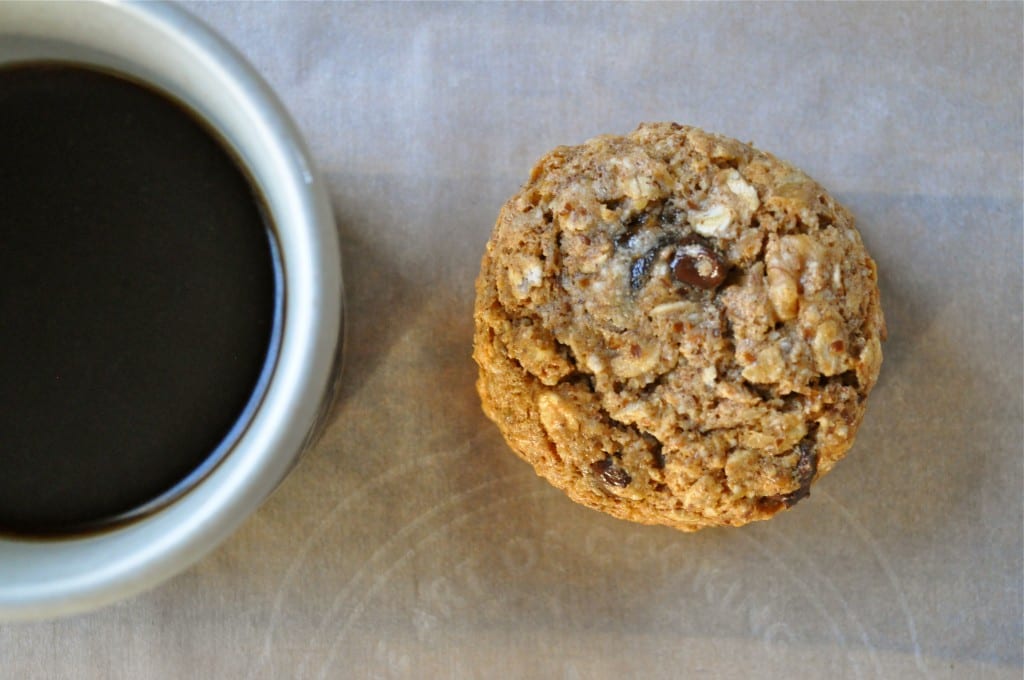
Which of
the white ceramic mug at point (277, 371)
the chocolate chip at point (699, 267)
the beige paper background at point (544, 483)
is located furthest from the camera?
the beige paper background at point (544, 483)

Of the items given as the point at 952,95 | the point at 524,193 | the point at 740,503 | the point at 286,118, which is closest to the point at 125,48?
the point at 286,118

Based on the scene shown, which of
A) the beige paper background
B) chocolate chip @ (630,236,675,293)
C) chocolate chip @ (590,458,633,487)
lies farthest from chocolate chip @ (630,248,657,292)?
the beige paper background

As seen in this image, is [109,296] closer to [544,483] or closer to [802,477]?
[544,483]

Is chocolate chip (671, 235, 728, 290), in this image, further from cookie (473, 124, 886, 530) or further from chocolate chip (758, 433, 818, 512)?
chocolate chip (758, 433, 818, 512)

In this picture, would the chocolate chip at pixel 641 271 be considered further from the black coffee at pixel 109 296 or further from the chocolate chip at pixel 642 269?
the black coffee at pixel 109 296

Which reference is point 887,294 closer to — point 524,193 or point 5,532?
point 524,193

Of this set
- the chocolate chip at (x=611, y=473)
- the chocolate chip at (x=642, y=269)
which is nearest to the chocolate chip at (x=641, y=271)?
the chocolate chip at (x=642, y=269)
